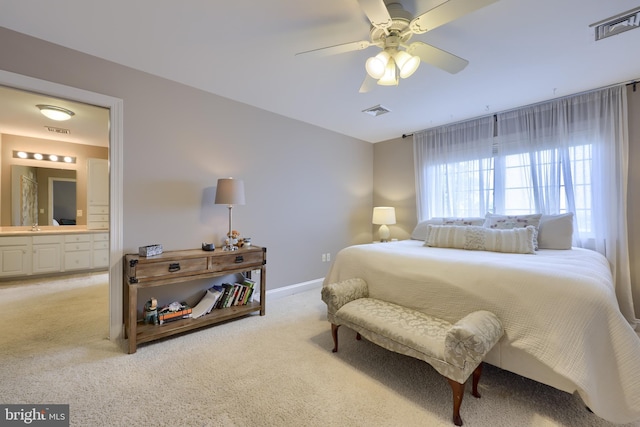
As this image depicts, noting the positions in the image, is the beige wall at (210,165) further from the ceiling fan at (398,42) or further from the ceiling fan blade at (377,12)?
the ceiling fan blade at (377,12)

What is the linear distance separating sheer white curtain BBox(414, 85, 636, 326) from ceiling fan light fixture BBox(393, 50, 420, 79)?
95.0 inches

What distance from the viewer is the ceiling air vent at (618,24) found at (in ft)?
5.48

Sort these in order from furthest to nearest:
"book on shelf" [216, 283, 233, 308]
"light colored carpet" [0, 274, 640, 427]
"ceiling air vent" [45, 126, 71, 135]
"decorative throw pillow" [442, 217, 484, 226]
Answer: "ceiling air vent" [45, 126, 71, 135] → "decorative throw pillow" [442, 217, 484, 226] → "book on shelf" [216, 283, 233, 308] → "light colored carpet" [0, 274, 640, 427]

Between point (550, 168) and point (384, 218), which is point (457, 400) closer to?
point (384, 218)

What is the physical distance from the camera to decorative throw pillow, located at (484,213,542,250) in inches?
110

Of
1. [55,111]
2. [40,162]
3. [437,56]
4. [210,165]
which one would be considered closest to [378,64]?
[437,56]

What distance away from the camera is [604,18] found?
1714 mm

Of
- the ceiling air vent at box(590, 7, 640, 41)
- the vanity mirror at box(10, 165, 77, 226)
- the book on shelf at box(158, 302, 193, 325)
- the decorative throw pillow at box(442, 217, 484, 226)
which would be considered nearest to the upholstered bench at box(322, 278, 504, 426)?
the book on shelf at box(158, 302, 193, 325)

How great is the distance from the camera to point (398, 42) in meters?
1.67

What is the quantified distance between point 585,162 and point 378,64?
2785 mm

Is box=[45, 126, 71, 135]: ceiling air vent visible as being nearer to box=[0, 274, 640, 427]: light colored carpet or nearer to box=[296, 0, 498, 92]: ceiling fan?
box=[0, 274, 640, 427]: light colored carpet

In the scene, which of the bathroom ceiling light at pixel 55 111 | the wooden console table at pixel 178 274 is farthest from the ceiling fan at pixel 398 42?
the bathroom ceiling light at pixel 55 111

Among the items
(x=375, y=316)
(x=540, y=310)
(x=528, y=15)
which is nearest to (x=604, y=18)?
(x=528, y=15)

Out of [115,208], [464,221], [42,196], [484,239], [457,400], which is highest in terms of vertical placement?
[42,196]
